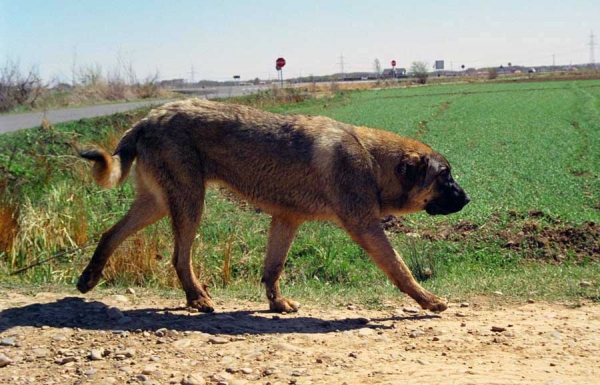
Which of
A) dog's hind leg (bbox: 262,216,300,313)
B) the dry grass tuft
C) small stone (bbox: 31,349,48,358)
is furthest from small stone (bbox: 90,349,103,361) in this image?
the dry grass tuft

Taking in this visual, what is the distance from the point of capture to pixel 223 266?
9.82m

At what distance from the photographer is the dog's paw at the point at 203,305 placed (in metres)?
6.84

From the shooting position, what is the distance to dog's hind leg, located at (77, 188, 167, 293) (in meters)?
7.16

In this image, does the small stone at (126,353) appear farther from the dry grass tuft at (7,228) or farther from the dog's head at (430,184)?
the dry grass tuft at (7,228)

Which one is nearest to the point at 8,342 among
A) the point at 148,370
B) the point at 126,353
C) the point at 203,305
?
the point at 126,353

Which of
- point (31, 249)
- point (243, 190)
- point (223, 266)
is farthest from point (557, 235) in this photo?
point (31, 249)

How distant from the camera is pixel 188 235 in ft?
22.9

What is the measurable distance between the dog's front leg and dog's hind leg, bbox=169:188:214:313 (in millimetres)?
1430

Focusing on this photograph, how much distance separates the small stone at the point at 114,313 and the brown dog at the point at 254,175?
71cm

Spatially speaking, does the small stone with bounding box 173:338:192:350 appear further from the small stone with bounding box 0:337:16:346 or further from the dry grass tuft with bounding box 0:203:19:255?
the dry grass tuft with bounding box 0:203:19:255

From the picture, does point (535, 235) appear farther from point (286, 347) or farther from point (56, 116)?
point (56, 116)

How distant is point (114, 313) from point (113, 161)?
136cm

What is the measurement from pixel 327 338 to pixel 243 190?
1833 millimetres

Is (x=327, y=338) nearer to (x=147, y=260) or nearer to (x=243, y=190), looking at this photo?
(x=243, y=190)
